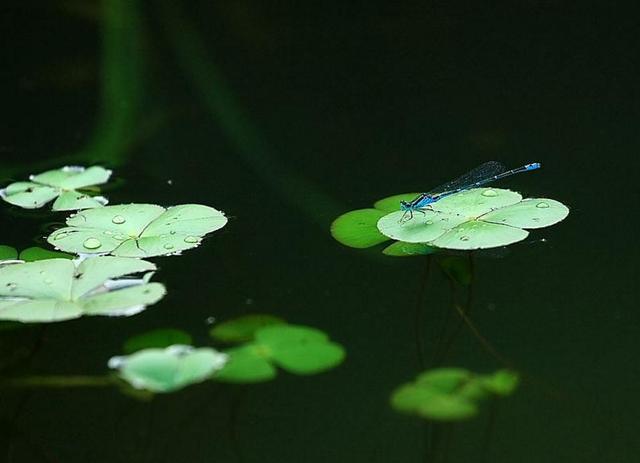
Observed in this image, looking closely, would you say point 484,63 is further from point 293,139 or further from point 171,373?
point 171,373

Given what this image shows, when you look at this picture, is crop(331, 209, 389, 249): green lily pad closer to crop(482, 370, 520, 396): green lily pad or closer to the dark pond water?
the dark pond water

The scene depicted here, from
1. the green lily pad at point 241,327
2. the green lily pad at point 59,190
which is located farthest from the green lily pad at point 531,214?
the green lily pad at point 59,190

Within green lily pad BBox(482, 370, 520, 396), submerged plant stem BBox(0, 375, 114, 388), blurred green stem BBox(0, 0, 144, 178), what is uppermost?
blurred green stem BBox(0, 0, 144, 178)

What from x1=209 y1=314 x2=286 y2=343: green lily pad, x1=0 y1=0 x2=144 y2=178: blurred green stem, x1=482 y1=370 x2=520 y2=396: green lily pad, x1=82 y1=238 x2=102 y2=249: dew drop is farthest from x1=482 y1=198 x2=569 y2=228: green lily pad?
x1=0 y1=0 x2=144 y2=178: blurred green stem

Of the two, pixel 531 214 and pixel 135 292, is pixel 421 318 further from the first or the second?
pixel 135 292

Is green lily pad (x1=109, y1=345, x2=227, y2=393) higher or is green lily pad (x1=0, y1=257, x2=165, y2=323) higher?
green lily pad (x1=0, y1=257, x2=165, y2=323)

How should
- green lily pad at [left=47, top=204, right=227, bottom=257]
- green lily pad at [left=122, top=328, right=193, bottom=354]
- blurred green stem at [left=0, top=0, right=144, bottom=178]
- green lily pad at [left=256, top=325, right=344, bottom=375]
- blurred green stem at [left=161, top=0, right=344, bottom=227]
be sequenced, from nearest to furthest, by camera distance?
1. green lily pad at [left=256, top=325, right=344, bottom=375]
2. green lily pad at [left=122, top=328, right=193, bottom=354]
3. green lily pad at [left=47, top=204, right=227, bottom=257]
4. blurred green stem at [left=161, top=0, right=344, bottom=227]
5. blurred green stem at [left=0, top=0, right=144, bottom=178]
